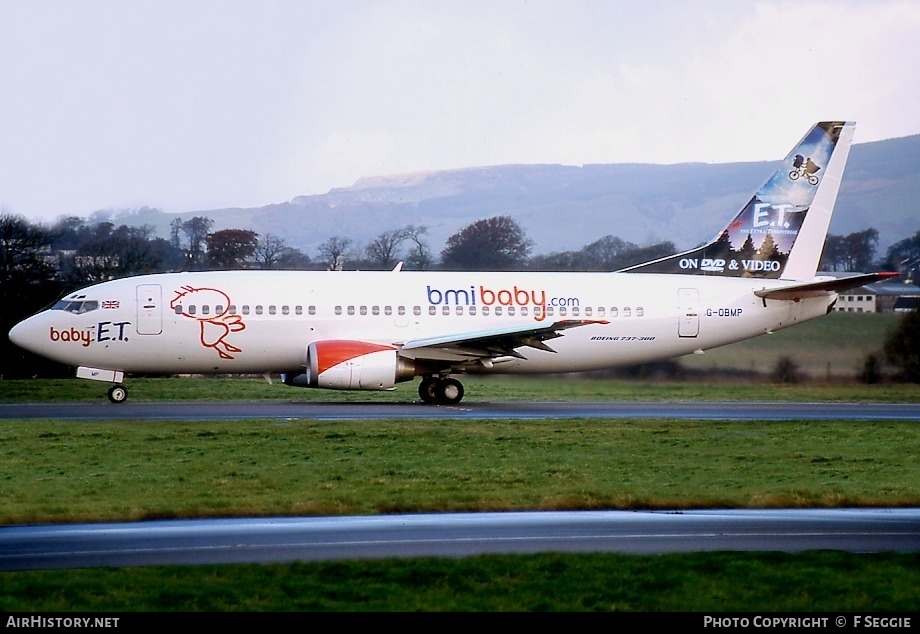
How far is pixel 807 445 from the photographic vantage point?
2488 cm

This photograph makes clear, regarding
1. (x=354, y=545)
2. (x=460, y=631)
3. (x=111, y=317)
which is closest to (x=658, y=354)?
(x=111, y=317)

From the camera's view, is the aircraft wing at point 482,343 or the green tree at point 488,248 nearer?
the aircraft wing at point 482,343

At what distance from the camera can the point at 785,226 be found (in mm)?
38406

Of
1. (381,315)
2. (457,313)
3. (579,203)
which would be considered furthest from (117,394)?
(579,203)

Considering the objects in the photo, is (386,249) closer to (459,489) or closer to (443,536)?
(459,489)

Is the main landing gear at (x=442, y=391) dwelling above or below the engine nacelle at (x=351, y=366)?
below

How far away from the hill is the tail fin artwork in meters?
51.6

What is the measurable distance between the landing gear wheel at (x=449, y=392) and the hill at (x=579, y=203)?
184 feet

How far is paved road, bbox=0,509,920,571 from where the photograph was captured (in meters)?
12.9

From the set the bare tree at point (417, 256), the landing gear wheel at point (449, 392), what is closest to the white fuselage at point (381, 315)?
the landing gear wheel at point (449, 392)

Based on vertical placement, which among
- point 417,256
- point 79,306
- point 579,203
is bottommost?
point 79,306

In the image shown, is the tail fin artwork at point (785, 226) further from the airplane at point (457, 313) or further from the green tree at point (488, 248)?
the green tree at point (488, 248)

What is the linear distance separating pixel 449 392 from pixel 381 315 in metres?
2.79

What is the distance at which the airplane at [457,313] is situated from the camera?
1325 inches
